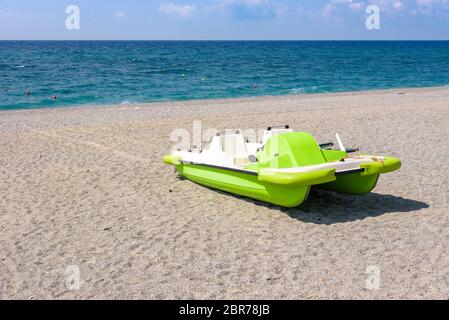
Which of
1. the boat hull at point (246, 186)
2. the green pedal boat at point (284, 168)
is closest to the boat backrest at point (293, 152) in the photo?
the green pedal boat at point (284, 168)

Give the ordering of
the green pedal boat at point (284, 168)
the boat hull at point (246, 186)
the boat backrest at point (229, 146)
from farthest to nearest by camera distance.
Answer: the boat backrest at point (229, 146) → the boat hull at point (246, 186) → the green pedal boat at point (284, 168)

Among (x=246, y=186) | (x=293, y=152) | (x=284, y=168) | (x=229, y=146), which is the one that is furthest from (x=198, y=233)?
(x=229, y=146)

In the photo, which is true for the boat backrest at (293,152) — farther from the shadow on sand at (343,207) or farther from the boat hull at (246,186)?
the shadow on sand at (343,207)

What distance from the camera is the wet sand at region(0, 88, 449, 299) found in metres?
5.43

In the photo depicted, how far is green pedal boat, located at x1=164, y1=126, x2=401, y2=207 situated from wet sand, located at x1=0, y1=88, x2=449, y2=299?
1.08 feet

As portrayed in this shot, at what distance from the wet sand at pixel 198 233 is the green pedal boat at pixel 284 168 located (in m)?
0.33

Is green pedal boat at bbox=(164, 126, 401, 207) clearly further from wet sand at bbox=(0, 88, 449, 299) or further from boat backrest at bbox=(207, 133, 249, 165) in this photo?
Answer: wet sand at bbox=(0, 88, 449, 299)

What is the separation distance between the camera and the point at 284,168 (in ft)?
23.2

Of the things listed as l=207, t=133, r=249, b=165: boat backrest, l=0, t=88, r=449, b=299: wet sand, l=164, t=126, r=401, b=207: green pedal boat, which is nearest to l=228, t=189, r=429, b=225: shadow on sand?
l=0, t=88, r=449, b=299: wet sand

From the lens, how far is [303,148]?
7.27 metres

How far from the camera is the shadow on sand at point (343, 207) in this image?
7.38 metres

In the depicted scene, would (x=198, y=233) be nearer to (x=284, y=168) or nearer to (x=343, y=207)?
(x=284, y=168)
